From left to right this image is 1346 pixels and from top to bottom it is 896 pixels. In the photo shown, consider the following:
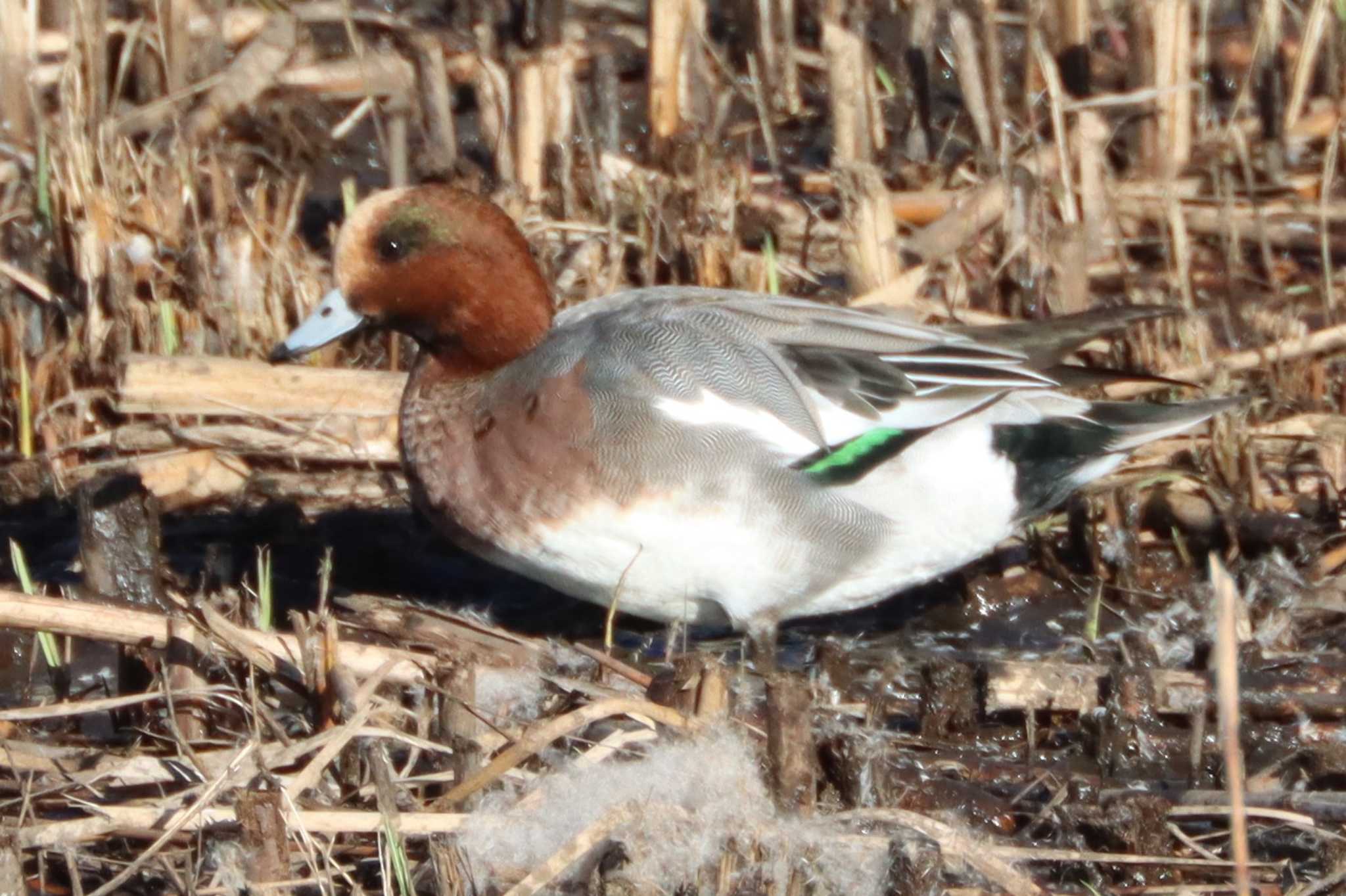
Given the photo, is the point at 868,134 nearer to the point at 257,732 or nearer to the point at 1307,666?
the point at 1307,666

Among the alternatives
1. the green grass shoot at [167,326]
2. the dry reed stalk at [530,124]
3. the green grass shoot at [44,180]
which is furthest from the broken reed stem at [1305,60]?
the green grass shoot at [44,180]

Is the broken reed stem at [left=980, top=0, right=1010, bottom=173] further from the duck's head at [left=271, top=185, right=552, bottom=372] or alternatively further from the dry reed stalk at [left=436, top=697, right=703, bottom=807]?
the dry reed stalk at [left=436, top=697, right=703, bottom=807]

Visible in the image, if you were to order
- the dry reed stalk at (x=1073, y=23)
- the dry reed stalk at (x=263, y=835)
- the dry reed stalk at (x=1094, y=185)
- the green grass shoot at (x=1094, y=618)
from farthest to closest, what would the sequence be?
the dry reed stalk at (x=1073, y=23)
the dry reed stalk at (x=1094, y=185)
the green grass shoot at (x=1094, y=618)
the dry reed stalk at (x=263, y=835)

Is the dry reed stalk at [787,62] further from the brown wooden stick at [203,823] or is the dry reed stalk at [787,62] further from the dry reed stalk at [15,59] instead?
the brown wooden stick at [203,823]

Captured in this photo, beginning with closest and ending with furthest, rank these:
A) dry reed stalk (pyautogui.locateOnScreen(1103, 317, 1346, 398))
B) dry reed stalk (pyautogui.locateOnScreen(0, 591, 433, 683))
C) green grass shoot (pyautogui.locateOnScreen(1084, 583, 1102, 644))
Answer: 1. dry reed stalk (pyautogui.locateOnScreen(0, 591, 433, 683))
2. green grass shoot (pyautogui.locateOnScreen(1084, 583, 1102, 644))
3. dry reed stalk (pyautogui.locateOnScreen(1103, 317, 1346, 398))

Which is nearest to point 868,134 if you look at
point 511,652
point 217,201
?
point 217,201

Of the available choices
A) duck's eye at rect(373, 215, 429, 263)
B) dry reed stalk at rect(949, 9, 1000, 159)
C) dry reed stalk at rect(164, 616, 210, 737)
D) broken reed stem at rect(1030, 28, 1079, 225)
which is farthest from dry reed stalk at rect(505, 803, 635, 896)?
dry reed stalk at rect(949, 9, 1000, 159)

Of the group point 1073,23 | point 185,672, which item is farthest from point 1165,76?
point 185,672

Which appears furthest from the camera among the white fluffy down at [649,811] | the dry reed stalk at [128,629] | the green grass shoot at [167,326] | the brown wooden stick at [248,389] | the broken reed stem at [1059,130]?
the broken reed stem at [1059,130]
